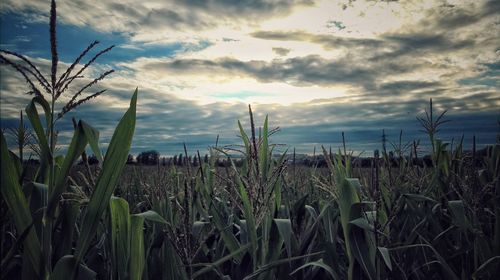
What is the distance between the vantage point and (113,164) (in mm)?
1745

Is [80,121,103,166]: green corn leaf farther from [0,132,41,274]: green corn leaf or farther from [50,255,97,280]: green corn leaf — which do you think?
[50,255,97,280]: green corn leaf

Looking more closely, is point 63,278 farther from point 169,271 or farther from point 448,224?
point 448,224

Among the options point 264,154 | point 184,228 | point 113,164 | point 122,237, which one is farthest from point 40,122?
point 264,154

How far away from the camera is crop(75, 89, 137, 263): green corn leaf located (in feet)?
5.67

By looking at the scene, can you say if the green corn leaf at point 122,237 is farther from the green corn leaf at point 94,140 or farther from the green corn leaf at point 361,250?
the green corn leaf at point 361,250

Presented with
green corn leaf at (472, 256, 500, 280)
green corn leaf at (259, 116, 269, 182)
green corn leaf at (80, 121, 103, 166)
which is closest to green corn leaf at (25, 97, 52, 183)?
green corn leaf at (80, 121, 103, 166)

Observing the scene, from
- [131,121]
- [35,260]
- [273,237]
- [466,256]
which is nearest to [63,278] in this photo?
[35,260]

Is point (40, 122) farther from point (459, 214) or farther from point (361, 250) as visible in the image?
point (459, 214)

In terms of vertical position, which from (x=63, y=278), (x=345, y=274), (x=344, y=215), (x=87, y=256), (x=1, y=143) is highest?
(x=1, y=143)

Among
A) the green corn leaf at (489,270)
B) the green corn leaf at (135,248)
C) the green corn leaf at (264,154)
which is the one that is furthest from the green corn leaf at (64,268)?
the green corn leaf at (489,270)

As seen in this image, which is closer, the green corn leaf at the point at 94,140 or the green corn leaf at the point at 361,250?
the green corn leaf at the point at 94,140

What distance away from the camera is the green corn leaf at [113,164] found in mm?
1728

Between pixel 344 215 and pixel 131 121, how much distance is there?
162 centimetres

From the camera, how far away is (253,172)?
2.16 m
